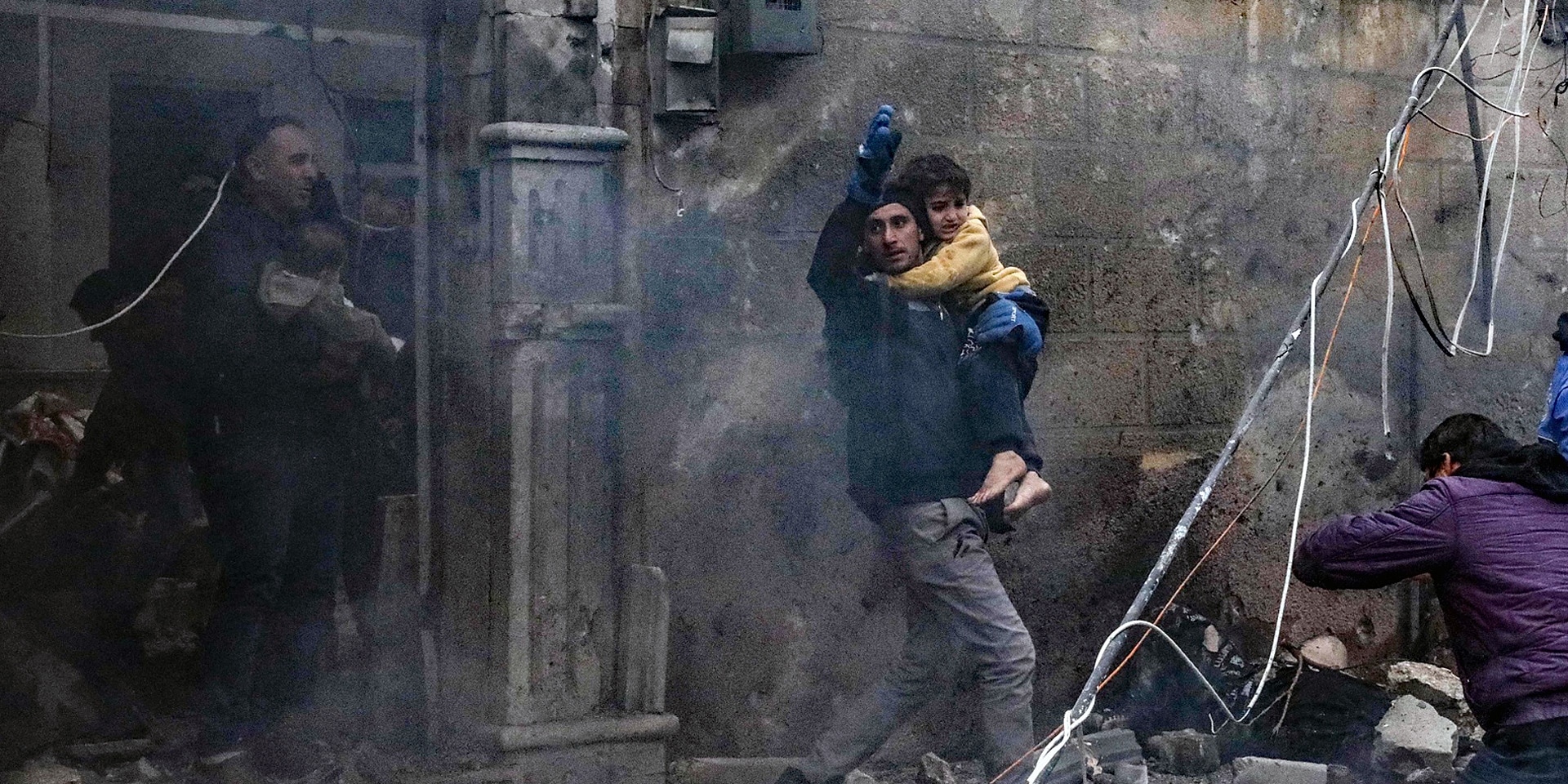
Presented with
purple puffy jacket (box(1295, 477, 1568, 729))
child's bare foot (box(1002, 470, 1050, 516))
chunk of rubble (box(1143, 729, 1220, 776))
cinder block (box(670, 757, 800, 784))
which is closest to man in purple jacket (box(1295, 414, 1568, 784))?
purple puffy jacket (box(1295, 477, 1568, 729))

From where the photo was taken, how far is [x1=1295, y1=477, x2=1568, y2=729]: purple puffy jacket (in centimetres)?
399

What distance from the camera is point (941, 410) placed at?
4586 millimetres

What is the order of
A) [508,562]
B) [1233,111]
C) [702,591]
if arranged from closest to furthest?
1. [508,562]
2. [702,591]
3. [1233,111]

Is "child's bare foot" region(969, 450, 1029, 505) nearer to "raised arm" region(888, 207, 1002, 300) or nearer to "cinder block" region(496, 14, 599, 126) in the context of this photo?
"raised arm" region(888, 207, 1002, 300)

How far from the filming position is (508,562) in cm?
476

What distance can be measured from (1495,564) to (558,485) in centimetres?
255

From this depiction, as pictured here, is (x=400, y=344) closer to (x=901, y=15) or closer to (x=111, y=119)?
(x=111, y=119)

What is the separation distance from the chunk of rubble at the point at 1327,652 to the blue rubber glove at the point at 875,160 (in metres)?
2.93

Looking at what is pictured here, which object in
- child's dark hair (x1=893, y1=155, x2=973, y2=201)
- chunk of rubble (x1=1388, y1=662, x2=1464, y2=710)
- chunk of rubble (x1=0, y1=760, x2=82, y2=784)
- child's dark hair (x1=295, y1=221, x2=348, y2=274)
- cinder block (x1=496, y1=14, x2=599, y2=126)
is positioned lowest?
chunk of rubble (x1=1388, y1=662, x2=1464, y2=710)

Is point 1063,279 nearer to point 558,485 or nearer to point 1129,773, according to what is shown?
point 1129,773

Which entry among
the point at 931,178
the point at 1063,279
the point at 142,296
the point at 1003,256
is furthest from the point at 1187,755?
the point at 142,296

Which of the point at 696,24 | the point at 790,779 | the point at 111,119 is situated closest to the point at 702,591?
the point at 790,779

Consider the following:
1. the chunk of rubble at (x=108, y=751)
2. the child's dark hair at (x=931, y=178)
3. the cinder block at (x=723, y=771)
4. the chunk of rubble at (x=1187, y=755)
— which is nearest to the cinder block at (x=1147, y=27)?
the child's dark hair at (x=931, y=178)

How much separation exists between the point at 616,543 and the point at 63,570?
5.59 ft
